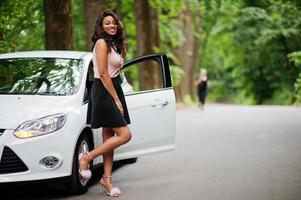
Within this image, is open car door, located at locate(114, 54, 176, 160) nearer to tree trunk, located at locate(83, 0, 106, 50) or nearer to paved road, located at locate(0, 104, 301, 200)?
paved road, located at locate(0, 104, 301, 200)

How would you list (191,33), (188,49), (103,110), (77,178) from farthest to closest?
1. (191,33)
2. (188,49)
3. (77,178)
4. (103,110)

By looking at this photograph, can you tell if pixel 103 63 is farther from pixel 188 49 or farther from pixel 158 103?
pixel 188 49

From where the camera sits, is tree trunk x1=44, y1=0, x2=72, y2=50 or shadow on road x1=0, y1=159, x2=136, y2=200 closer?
shadow on road x1=0, y1=159, x2=136, y2=200

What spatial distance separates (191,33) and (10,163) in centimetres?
2807

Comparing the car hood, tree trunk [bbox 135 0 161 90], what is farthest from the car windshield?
tree trunk [bbox 135 0 161 90]

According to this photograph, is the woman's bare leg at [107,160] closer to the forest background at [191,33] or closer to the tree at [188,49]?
the forest background at [191,33]

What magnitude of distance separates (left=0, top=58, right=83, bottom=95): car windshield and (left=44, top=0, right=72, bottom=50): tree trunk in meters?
4.31

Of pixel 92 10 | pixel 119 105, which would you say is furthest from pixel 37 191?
pixel 92 10

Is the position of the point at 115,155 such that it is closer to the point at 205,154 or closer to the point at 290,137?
the point at 205,154

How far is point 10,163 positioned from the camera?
713 centimetres

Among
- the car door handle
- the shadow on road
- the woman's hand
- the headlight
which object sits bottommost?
the shadow on road

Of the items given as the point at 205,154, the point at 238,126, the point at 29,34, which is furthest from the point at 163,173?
the point at 29,34

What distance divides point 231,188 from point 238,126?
9239mm

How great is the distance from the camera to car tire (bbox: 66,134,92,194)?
24.9ft
